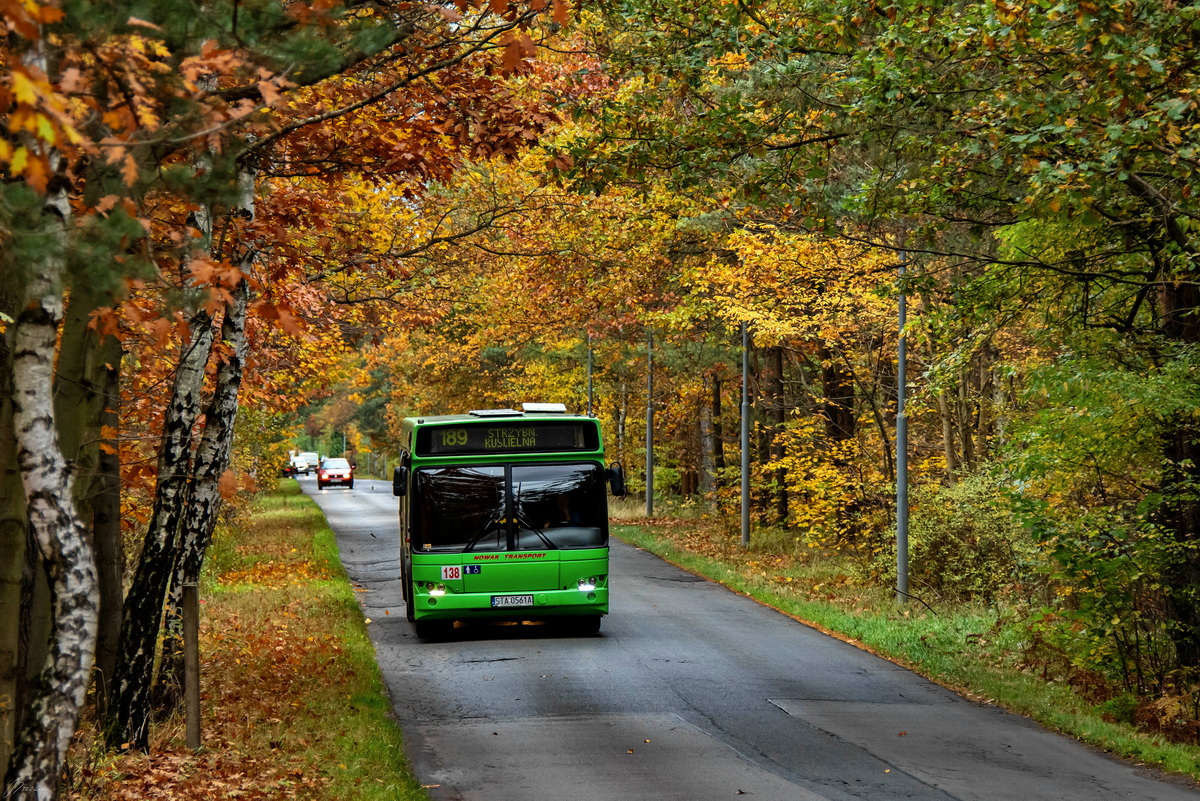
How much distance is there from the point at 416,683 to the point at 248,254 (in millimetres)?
5620

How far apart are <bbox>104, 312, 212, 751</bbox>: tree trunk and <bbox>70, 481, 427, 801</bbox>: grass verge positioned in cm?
27

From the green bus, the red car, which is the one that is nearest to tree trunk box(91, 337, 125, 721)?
the green bus

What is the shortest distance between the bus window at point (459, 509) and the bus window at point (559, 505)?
272 millimetres

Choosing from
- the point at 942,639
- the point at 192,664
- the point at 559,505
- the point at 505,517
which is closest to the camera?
the point at 192,664

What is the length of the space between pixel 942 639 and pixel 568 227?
7926 mm

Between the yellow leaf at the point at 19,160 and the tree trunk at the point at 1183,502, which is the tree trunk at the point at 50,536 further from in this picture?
the tree trunk at the point at 1183,502

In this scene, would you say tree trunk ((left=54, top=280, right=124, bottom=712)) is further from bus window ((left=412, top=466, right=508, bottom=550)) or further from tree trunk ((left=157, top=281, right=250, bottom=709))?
bus window ((left=412, top=466, right=508, bottom=550))

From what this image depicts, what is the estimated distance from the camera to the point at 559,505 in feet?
55.0

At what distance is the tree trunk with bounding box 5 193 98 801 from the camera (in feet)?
18.7

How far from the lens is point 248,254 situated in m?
10.3

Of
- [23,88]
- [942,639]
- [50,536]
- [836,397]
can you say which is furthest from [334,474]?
[23,88]

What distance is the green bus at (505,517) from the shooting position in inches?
648

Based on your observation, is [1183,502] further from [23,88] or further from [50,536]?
[23,88]

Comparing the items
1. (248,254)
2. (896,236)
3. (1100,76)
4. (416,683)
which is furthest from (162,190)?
(896,236)
